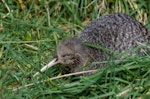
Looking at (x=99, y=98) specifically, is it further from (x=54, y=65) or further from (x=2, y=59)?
(x=2, y=59)

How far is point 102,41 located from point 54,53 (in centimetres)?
53

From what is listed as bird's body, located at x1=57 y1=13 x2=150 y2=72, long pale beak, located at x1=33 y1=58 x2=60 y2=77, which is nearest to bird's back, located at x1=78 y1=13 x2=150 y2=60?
bird's body, located at x1=57 y1=13 x2=150 y2=72

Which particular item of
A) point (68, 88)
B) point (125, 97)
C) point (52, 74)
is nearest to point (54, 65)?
point (52, 74)

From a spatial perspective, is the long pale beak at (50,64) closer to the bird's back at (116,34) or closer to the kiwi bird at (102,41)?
the kiwi bird at (102,41)

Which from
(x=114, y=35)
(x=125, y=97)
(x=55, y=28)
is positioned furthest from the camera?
(x=55, y=28)

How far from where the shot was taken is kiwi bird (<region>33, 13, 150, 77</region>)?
17.3 feet

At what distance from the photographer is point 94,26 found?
585 centimetres

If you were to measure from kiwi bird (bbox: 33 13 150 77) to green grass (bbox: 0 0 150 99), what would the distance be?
0.69 ft

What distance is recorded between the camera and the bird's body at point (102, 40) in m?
5.29

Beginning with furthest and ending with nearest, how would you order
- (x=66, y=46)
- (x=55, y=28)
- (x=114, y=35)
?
(x=55, y=28) → (x=114, y=35) → (x=66, y=46)

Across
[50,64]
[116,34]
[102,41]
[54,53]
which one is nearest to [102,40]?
[102,41]

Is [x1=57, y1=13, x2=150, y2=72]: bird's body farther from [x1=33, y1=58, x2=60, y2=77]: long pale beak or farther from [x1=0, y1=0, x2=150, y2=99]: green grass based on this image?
[x1=0, y1=0, x2=150, y2=99]: green grass

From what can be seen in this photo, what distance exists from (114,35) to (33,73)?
38.5 inches

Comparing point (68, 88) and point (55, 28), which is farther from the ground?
point (55, 28)
